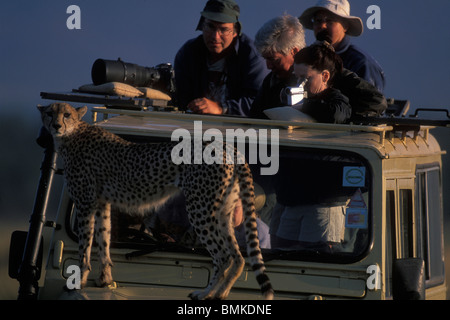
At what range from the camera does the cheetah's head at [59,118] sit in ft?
20.2

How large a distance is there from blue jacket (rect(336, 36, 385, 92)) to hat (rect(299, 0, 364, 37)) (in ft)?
0.68

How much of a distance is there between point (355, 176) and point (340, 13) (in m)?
2.74

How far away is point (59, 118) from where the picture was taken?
6180 millimetres

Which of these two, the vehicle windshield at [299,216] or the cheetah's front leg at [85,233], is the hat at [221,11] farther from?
the cheetah's front leg at [85,233]

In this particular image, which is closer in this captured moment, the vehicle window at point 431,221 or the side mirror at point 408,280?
the side mirror at point 408,280

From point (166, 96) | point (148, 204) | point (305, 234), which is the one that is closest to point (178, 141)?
point (148, 204)

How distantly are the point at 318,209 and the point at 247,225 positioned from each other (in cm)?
65

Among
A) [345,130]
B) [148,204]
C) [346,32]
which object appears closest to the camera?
[148,204]

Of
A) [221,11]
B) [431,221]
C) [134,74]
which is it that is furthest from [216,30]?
[431,221]

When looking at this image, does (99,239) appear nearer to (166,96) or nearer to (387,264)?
(387,264)

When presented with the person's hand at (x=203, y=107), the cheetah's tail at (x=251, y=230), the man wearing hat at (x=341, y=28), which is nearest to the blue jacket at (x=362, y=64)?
the man wearing hat at (x=341, y=28)

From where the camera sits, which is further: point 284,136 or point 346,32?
point 346,32
